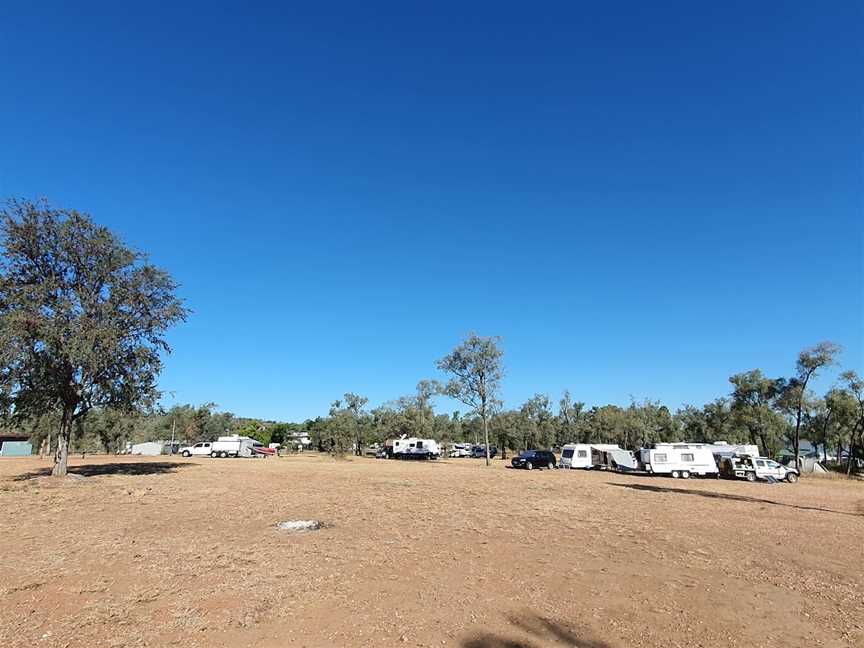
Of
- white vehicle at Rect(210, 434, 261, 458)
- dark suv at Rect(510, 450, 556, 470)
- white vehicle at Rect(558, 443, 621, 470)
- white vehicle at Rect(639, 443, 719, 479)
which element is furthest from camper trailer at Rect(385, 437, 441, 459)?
white vehicle at Rect(639, 443, 719, 479)

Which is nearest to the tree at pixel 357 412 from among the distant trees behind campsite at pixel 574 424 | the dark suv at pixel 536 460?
the distant trees behind campsite at pixel 574 424

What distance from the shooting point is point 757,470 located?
118 ft

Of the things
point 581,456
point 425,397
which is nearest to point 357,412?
point 425,397

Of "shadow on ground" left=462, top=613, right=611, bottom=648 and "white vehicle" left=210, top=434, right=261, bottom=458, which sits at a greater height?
"shadow on ground" left=462, top=613, right=611, bottom=648

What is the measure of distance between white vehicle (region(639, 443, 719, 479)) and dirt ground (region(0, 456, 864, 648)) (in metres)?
21.2

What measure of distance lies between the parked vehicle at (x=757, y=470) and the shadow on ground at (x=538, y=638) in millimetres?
37172

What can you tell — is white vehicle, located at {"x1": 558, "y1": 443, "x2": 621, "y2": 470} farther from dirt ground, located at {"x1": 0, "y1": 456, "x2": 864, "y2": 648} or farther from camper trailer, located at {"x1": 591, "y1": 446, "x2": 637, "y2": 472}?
dirt ground, located at {"x1": 0, "y1": 456, "x2": 864, "y2": 648}

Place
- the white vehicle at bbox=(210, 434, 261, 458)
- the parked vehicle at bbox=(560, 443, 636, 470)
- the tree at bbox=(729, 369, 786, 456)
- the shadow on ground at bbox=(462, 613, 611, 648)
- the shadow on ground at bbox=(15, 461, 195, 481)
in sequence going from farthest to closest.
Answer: the white vehicle at bbox=(210, 434, 261, 458) < the tree at bbox=(729, 369, 786, 456) < the parked vehicle at bbox=(560, 443, 636, 470) < the shadow on ground at bbox=(15, 461, 195, 481) < the shadow on ground at bbox=(462, 613, 611, 648)

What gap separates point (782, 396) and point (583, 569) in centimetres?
6043

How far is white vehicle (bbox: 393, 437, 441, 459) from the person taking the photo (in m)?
68.0

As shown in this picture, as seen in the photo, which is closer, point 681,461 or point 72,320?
point 72,320

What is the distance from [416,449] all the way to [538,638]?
64.0 meters

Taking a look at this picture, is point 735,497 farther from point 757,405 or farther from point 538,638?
point 757,405

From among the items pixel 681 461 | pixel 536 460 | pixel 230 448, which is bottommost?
pixel 230 448
